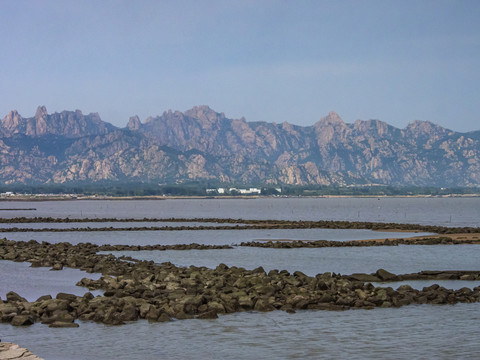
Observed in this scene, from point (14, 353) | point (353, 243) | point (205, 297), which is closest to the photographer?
point (14, 353)

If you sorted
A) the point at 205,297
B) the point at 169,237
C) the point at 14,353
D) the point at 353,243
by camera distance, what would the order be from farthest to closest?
the point at 169,237, the point at 353,243, the point at 205,297, the point at 14,353

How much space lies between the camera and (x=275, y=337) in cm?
2427

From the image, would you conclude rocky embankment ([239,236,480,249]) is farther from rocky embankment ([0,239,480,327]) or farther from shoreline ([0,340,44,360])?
shoreline ([0,340,44,360])

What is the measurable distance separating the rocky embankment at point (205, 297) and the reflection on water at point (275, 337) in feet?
2.74

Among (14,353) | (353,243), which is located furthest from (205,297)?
(353,243)

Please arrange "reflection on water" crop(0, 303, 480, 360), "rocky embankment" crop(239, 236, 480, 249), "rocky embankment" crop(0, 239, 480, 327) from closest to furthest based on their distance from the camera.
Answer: "reflection on water" crop(0, 303, 480, 360)
"rocky embankment" crop(0, 239, 480, 327)
"rocky embankment" crop(239, 236, 480, 249)

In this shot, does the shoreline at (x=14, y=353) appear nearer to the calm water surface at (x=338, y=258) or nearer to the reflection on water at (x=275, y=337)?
the reflection on water at (x=275, y=337)

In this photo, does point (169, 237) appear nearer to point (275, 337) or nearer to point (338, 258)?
point (338, 258)

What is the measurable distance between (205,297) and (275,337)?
6.48m

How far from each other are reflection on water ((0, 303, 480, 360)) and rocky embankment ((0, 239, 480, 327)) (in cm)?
84

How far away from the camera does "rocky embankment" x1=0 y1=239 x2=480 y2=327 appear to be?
1071 inches

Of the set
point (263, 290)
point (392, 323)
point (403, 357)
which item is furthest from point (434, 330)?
point (263, 290)

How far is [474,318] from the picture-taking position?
27609mm

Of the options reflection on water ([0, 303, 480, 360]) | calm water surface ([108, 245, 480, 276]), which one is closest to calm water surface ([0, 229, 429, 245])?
calm water surface ([108, 245, 480, 276])
